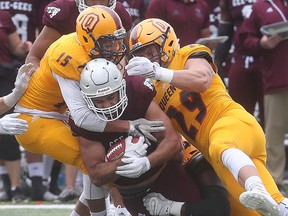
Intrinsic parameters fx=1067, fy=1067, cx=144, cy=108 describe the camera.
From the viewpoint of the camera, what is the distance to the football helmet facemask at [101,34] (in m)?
5.69

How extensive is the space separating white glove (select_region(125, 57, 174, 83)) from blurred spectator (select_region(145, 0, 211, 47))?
2.83 meters

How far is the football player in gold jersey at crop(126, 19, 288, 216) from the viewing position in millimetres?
5391

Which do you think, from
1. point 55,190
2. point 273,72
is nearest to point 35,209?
point 55,190

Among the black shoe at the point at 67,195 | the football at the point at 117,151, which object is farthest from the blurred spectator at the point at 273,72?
the football at the point at 117,151

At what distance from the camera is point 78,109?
5.62 m

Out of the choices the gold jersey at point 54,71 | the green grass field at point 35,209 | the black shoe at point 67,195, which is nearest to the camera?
the gold jersey at point 54,71

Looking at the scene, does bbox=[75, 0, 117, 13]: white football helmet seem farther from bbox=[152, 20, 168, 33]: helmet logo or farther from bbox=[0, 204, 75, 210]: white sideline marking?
bbox=[0, 204, 75, 210]: white sideline marking

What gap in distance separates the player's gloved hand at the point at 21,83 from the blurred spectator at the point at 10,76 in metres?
2.03

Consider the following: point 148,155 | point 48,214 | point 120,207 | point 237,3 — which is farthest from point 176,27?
point 148,155

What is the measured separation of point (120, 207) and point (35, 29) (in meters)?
2.58

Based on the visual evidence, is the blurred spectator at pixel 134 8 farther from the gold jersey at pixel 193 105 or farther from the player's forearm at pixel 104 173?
the player's forearm at pixel 104 173

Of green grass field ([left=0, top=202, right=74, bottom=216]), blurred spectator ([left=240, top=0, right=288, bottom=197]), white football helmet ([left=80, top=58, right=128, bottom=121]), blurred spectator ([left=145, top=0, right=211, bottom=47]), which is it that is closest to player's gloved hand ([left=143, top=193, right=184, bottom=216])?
white football helmet ([left=80, top=58, right=128, bottom=121])

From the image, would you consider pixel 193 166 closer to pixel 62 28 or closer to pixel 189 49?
pixel 189 49

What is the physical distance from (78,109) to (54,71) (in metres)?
0.29
